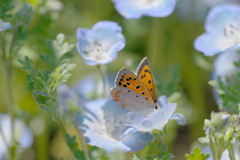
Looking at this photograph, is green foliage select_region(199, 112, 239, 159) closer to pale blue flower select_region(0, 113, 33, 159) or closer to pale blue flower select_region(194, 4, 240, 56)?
pale blue flower select_region(194, 4, 240, 56)

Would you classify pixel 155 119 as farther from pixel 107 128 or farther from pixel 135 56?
pixel 135 56

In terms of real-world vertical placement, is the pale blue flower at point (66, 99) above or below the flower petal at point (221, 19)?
below

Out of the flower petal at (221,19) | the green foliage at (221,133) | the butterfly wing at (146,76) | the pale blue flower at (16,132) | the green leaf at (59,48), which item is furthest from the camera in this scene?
the pale blue flower at (16,132)

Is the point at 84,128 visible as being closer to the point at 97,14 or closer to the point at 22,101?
the point at 22,101

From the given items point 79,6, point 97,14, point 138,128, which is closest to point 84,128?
point 138,128

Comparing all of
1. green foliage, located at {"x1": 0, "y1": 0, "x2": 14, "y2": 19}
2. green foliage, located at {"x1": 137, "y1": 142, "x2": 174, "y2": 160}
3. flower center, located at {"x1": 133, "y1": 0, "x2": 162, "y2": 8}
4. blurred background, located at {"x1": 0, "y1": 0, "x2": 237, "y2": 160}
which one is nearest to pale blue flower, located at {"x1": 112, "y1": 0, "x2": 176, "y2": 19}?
flower center, located at {"x1": 133, "y1": 0, "x2": 162, "y2": 8}

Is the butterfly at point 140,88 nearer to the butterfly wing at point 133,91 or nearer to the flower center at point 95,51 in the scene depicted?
the butterfly wing at point 133,91

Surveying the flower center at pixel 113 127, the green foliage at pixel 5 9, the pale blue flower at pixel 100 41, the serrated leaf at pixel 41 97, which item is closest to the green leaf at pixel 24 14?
the green foliage at pixel 5 9
